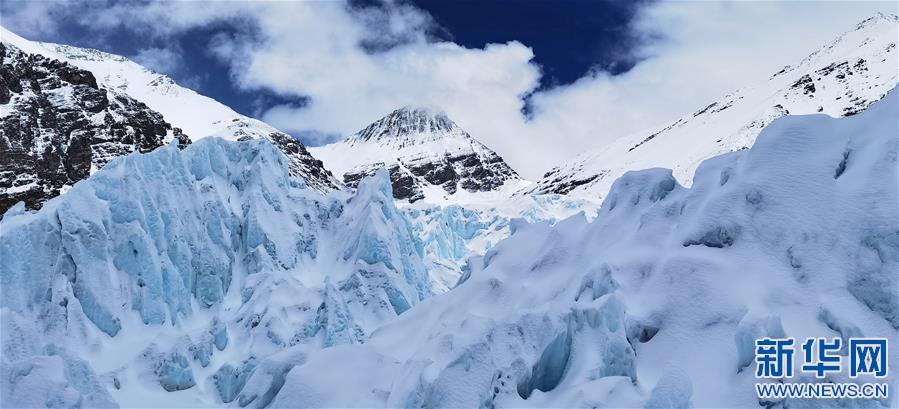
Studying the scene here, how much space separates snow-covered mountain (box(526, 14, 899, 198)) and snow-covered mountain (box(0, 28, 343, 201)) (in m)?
52.1

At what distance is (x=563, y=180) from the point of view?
505ft

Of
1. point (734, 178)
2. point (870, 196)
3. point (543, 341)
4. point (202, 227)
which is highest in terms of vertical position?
point (202, 227)

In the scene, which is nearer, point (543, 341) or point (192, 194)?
point (543, 341)

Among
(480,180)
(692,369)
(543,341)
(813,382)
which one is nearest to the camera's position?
(813,382)

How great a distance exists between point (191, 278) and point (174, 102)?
15226 centimetres

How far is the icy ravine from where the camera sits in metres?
23.5

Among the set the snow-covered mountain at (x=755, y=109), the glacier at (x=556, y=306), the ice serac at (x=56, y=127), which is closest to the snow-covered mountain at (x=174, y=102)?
the ice serac at (x=56, y=127)

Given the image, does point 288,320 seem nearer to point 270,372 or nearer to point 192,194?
point 192,194

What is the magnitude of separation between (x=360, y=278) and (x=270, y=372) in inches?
669

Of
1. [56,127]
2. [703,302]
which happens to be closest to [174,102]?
[56,127]

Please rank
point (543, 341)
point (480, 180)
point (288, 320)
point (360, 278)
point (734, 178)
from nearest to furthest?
point (543, 341), point (734, 178), point (288, 320), point (360, 278), point (480, 180)

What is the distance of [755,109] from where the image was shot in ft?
463

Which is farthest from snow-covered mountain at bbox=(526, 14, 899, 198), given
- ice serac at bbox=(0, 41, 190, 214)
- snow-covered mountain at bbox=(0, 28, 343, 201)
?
ice serac at bbox=(0, 41, 190, 214)

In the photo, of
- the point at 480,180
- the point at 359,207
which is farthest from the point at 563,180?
the point at 359,207
